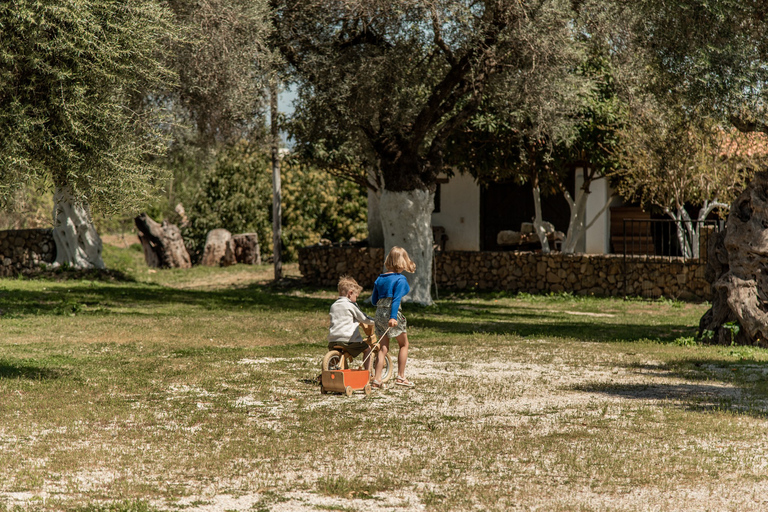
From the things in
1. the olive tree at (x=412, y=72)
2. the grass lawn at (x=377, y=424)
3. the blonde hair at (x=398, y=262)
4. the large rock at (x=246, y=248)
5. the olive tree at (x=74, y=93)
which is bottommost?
the grass lawn at (x=377, y=424)

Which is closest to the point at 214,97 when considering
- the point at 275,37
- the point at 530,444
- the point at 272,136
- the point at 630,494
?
the point at 275,37

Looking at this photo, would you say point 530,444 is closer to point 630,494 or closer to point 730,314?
point 630,494

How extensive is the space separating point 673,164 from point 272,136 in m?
9.25

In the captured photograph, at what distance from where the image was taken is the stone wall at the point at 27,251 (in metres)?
22.7

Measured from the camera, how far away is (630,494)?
4.69 meters

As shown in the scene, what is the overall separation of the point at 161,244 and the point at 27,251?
586 centimetres

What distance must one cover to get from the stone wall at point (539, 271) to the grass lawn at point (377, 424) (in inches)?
278

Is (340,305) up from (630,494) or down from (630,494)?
up

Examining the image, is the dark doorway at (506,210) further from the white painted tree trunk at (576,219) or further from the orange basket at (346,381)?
the orange basket at (346,381)

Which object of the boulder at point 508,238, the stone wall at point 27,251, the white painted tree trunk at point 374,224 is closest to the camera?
the stone wall at point 27,251

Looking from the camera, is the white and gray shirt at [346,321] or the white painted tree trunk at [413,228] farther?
the white painted tree trunk at [413,228]

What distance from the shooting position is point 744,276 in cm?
1107

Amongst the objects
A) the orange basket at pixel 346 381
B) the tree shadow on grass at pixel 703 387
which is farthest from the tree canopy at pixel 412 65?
the orange basket at pixel 346 381

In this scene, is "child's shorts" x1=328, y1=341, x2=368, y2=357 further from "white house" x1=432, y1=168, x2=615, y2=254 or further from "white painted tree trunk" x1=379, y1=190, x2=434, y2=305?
"white house" x1=432, y1=168, x2=615, y2=254
